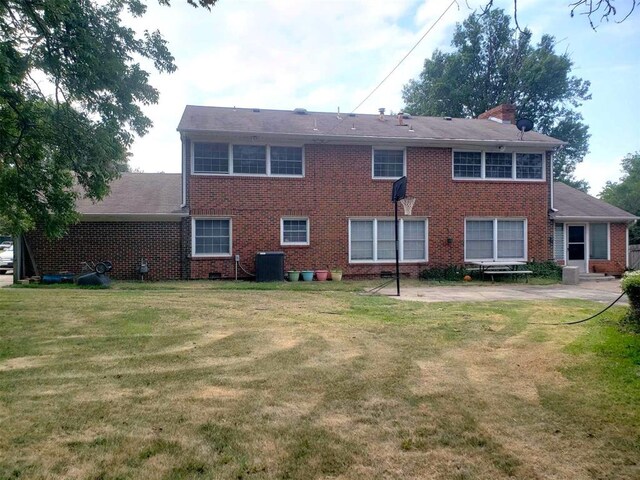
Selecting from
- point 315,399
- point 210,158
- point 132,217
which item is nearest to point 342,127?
point 210,158

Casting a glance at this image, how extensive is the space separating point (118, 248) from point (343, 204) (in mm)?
8064

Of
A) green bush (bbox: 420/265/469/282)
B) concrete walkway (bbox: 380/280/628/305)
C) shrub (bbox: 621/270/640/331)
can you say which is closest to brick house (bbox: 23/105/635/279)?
green bush (bbox: 420/265/469/282)

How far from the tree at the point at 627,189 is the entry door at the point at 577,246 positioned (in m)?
29.7

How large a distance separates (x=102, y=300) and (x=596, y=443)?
9.39m

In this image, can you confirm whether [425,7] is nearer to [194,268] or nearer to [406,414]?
[406,414]

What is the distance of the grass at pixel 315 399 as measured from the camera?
9.53 feet

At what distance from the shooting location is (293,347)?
5.82 meters

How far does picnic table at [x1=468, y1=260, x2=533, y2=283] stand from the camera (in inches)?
662

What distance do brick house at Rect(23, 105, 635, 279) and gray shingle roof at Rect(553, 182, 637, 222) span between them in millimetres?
106

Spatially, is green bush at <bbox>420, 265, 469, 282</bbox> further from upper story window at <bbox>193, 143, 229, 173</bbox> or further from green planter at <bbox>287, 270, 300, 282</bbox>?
upper story window at <bbox>193, 143, 229, 173</bbox>

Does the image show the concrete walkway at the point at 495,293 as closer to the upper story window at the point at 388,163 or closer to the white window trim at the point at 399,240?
the white window trim at the point at 399,240

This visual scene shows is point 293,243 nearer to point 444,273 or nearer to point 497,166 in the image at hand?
point 444,273

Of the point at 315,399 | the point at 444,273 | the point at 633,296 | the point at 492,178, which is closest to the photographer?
the point at 315,399

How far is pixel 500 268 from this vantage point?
17.6 metres
